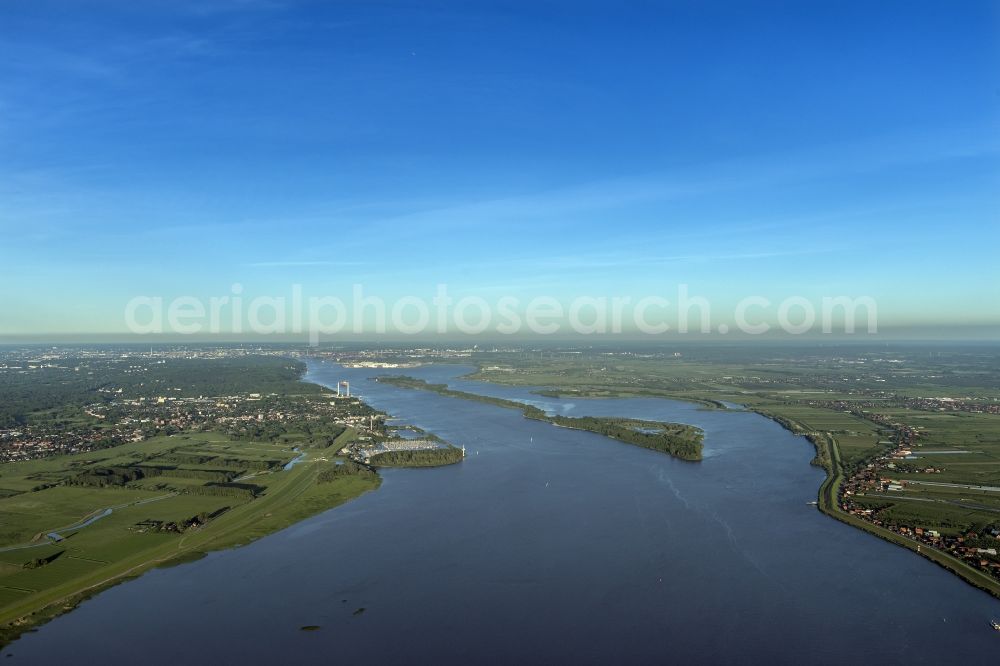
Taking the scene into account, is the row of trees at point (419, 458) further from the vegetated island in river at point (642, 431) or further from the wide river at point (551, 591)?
the vegetated island in river at point (642, 431)

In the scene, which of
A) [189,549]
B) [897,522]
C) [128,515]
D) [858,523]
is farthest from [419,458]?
[897,522]

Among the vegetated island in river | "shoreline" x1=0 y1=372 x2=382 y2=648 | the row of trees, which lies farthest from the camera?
the vegetated island in river

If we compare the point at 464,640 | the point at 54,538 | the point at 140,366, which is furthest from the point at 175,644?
the point at 140,366

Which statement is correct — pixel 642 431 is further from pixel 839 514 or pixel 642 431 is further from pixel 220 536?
Answer: pixel 220 536

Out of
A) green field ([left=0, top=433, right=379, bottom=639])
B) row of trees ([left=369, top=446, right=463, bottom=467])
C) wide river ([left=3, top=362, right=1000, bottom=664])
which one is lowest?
wide river ([left=3, top=362, right=1000, bottom=664])

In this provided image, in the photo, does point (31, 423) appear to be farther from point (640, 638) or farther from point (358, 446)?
point (640, 638)

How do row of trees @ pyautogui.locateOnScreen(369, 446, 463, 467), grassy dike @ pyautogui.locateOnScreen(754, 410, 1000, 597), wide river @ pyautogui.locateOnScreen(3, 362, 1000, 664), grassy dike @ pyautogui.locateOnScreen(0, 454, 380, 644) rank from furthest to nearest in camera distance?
1. row of trees @ pyautogui.locateOnScreen(369, 446, 463, 467)
2. grassy dike @ pyautogui.locateOnScreen(754, 410, 1000, 597)
3. grassy dike @ pyautogui.locateOnScreen(0, 454, 380, 644)
4. wide river @ pyautogui.locateOnScreen(3, 362, 1000, 664)

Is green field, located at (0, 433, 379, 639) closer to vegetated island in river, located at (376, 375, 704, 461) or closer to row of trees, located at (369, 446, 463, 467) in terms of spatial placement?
row of trees, located at (369, 446, 463, 467)

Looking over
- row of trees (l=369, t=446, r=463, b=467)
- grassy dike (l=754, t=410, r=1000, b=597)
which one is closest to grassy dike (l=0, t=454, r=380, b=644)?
row of trees (l=369, t=446, r=463, b=467)

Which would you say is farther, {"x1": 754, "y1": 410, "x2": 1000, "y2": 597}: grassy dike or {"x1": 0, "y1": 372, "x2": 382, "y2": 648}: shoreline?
{"x1": 754, "y1": 410, "x2": 1000, "y2": 597}: grassy dike
